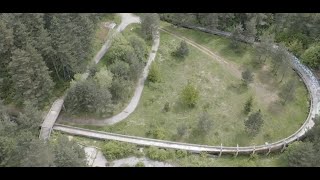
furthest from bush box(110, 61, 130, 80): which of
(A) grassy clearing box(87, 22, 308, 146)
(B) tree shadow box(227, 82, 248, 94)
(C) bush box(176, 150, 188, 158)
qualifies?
(B) tree shadow box(227, 82, 248, 94)

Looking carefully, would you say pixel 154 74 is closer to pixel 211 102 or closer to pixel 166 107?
pixel 166 107

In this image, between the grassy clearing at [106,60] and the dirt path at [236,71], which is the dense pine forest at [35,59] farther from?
the dirt path at [236,71]

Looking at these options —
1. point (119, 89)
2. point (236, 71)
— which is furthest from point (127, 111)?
point (236, 71)

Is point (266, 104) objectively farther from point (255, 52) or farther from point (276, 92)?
point (255, 52)

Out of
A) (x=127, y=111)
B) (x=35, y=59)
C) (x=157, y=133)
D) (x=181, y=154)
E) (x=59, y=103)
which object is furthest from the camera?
(x=127, y=111)

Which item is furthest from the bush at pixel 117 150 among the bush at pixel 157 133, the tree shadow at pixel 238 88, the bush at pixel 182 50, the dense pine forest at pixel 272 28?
the dense pine forest at pixel 272 28

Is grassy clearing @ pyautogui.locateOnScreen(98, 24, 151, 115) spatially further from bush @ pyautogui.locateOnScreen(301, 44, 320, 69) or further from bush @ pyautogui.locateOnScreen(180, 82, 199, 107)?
bush @ pyautogui.locateOnScreen(301, 44, 320, 69)
